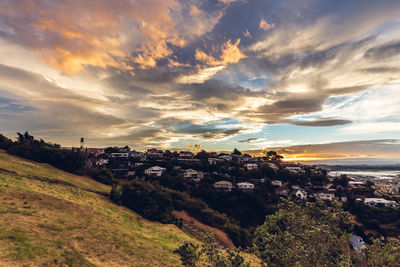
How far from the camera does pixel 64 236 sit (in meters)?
20.7

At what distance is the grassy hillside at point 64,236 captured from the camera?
16.9 meters

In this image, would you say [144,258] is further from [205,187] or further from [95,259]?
[205,187]

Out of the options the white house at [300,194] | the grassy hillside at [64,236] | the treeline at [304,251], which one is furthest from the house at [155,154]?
the treeline at [304,251]

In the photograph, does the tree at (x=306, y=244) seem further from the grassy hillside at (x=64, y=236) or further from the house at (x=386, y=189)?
the house at (x=386, y=189)

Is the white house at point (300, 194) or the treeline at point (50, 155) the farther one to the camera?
the white house at point (300, 194)

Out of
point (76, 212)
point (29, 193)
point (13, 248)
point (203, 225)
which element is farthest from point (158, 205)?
point (13, 248)

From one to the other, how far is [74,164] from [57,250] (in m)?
49.0

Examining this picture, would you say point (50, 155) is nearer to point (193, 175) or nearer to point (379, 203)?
point (193, 175)

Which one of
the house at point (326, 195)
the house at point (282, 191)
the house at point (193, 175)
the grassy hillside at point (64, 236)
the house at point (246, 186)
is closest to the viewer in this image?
the grassy hillside at point (64, 236)

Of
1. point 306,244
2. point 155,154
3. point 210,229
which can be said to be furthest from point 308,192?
point 155,154

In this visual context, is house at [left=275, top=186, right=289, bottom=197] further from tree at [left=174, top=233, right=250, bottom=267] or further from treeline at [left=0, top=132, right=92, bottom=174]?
treeline at [left=0, top=132, right=92, bottom=174]

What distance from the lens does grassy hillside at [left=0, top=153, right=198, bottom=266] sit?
1694cm

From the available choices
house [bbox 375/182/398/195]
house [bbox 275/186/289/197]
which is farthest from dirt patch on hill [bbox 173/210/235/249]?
house [bbox 375/182/398/195]

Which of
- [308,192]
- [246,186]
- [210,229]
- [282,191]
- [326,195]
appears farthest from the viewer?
[308,192]
